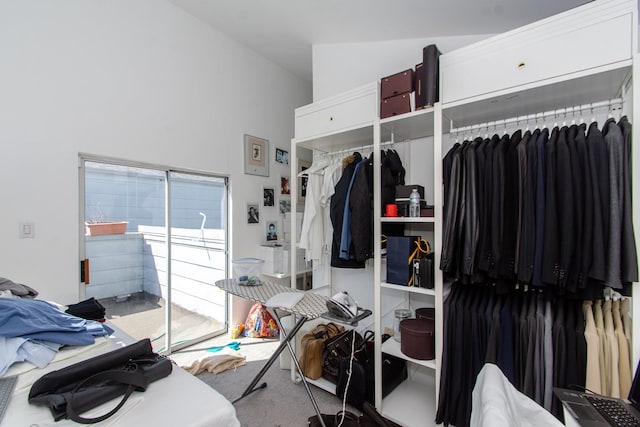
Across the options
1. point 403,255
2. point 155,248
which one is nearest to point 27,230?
point 155,248

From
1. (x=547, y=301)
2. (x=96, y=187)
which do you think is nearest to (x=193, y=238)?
(x=96, y=187)

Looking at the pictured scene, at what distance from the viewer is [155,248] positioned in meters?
2.91

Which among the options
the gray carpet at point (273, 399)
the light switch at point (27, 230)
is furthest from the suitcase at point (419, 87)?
the light switch at point (27, 230)

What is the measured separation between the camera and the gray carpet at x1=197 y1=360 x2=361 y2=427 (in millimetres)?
2035

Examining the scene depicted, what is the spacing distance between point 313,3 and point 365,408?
3172 mm

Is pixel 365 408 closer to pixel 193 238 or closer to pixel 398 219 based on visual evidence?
pixel 398 219

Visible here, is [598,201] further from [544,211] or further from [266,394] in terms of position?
[266,394]

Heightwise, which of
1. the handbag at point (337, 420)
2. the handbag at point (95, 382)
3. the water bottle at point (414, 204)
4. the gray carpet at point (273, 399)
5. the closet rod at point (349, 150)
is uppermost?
the closet rod at point (349, 150)

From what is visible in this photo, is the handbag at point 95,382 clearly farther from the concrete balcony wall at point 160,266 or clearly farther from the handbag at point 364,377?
the concrete balcony wall at point 160,266

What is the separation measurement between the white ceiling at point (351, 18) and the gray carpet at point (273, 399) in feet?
9.88

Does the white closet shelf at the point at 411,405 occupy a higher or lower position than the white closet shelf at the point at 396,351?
lower

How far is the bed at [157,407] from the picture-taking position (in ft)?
2.81

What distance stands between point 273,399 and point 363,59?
121 inches

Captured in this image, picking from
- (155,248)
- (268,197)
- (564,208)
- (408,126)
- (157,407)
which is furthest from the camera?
(268,197)
